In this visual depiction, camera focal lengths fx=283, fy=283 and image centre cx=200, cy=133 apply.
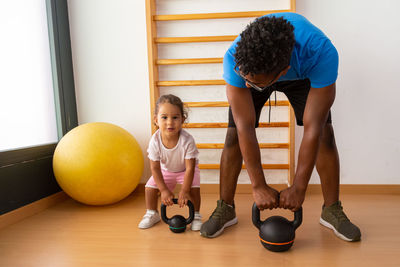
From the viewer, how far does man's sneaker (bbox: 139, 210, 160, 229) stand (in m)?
1.74

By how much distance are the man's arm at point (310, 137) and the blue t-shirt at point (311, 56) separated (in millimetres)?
49

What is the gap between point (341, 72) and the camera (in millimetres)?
2199

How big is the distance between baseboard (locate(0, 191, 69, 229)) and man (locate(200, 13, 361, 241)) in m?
1.28

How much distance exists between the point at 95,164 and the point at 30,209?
0.59 m

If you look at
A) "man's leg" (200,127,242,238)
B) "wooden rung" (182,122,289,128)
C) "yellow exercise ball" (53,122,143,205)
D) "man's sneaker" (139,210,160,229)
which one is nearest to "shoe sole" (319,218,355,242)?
"man's leg" (200,127,242,238)

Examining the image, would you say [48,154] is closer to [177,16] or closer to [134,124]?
[134,124]

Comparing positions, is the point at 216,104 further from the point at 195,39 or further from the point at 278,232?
the point at 278,232

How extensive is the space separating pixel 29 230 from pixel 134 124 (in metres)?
1.09

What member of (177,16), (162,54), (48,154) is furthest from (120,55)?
(48,154)

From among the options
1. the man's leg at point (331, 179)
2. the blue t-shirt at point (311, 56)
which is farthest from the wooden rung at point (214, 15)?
the man's leg at point (331, 179)

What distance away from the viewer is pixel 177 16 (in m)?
2.23

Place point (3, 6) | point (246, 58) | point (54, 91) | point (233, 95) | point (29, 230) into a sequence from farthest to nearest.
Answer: point (54, 91), point (3, 6), point (29, 230), point (233, 95), point (246, 58)

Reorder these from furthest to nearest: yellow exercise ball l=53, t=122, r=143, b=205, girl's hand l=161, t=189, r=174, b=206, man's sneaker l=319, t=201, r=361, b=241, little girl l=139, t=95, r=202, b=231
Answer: yellow exercise ball l=53, t=122, r=143, b=205 < little girl l=139, t=95, r=202, b=231 < girl's hand l=161, t=189, r=174, b=206 < man's sneaker l=319, t=201, r=361, b=241

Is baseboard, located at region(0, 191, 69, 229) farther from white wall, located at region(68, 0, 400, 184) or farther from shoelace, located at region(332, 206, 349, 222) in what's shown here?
shoelace, located at region(332, 206, 349, 222)
